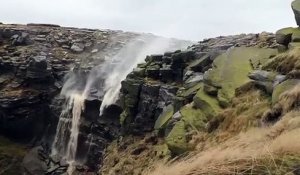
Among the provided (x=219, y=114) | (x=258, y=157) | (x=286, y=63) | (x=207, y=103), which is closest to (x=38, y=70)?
(x=207, y=103)

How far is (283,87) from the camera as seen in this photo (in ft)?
43.5

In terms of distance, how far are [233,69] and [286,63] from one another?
408 centimetres

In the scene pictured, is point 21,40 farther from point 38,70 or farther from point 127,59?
point 127,59

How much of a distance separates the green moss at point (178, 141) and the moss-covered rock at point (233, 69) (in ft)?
6.22

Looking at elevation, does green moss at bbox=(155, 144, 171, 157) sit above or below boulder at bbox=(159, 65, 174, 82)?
below

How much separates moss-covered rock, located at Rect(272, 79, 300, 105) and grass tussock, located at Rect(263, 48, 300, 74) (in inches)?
33.9

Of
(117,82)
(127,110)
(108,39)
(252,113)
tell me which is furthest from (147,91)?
(108,39)

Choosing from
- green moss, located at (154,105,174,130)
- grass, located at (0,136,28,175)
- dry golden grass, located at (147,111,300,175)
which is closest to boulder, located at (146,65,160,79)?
green moss, located at (154,105,174,130)

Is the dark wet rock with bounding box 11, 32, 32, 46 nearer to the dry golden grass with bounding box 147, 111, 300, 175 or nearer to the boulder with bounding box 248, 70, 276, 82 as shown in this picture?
the boulder with bounding box 248, 70, 276, 82

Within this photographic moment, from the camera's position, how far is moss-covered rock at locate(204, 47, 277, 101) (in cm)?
1773

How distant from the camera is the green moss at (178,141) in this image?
15382 millimetres

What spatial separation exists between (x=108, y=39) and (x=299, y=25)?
58.1 metres

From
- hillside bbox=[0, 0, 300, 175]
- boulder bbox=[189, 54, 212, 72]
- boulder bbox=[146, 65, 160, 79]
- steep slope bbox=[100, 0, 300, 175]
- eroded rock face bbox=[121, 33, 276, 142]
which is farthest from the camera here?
boulder bbox=[146, 65, 160, 79]

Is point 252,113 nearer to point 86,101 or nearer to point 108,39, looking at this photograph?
point 86,101
